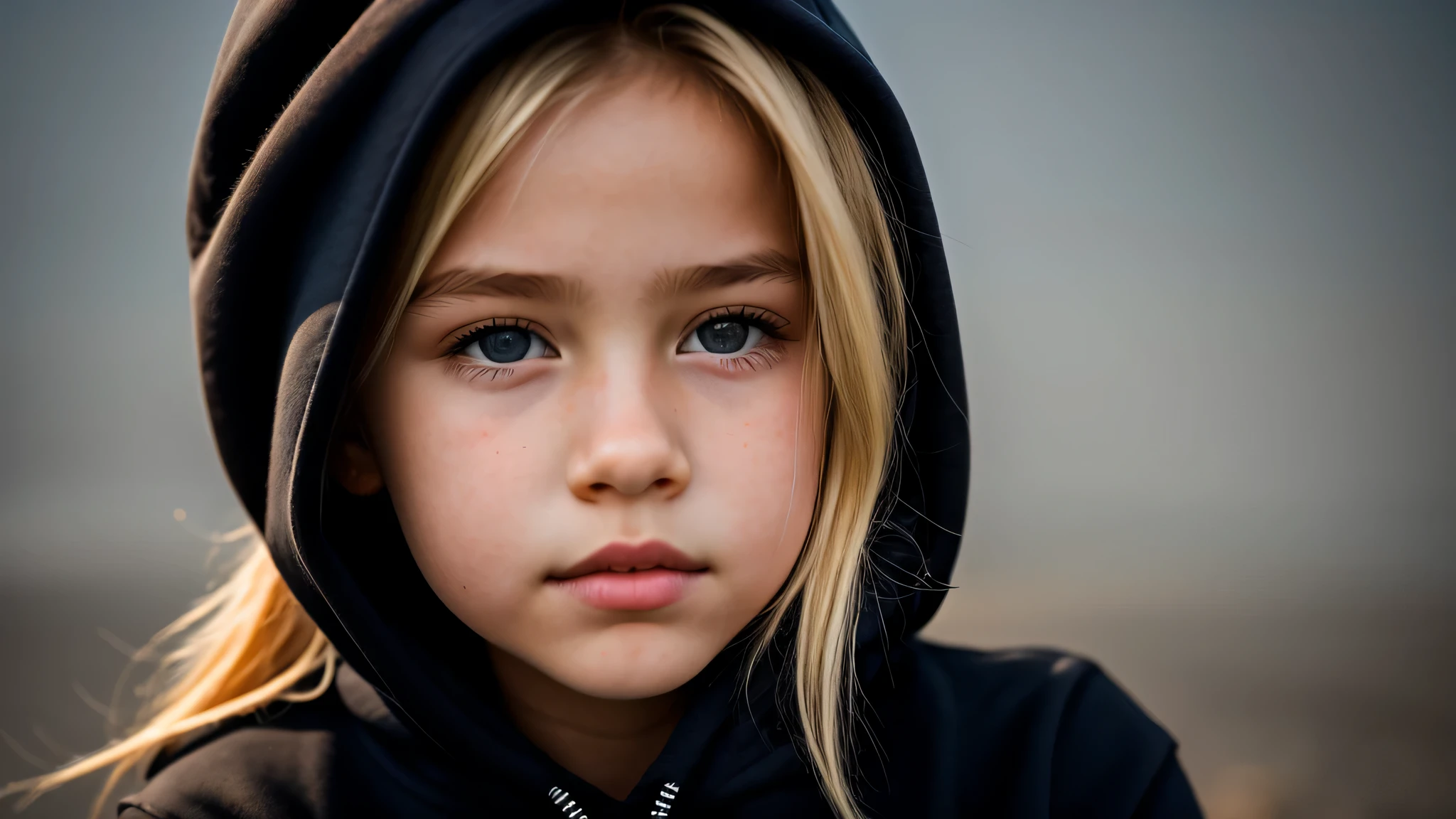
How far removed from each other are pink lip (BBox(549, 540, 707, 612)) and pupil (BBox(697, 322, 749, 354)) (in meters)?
0.18

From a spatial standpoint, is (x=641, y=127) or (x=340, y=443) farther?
(x=340, y=443)

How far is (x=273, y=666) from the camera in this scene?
1.22m

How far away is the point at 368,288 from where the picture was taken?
0.84 metres

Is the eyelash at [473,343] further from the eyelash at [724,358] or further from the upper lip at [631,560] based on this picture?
the upper lip at [631,560]

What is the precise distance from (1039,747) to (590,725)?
0.44 metres

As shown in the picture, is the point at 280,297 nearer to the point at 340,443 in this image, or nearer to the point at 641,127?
the point at 340,443

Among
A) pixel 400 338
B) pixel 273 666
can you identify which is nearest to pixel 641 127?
pixel 400 338

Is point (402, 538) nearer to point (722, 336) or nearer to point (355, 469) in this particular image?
point (355, 469)

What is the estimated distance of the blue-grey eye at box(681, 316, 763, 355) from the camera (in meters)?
0.91

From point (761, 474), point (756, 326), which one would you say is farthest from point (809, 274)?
point (761, 474)

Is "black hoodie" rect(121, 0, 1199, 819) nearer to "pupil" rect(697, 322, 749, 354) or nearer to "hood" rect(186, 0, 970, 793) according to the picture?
"hood" rect(186, 0, 970, 793)

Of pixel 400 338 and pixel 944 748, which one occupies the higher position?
pixel 400 338

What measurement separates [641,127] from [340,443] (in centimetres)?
42

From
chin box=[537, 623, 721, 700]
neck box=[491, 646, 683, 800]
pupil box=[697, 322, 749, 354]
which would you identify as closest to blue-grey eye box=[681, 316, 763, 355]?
pupil box=[697, 322, 749, 354]
